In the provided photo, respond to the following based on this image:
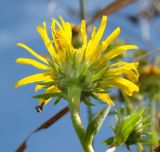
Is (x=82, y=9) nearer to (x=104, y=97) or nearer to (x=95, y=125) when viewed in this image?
(x=104, y=97)

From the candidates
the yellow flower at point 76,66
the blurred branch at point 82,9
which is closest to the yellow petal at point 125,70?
the yellow flower at point 76,66

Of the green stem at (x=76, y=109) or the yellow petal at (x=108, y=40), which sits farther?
the yellow petal at (x=108, y=40)

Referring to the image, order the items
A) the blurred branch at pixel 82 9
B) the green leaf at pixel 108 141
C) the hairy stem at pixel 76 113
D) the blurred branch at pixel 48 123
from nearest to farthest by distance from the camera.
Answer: the hairy stem at pixel 76 113 → the green leaf at pixel 108 141 → the blurred branch at pixel 48 123 → the blurred branch at pixel 82 9

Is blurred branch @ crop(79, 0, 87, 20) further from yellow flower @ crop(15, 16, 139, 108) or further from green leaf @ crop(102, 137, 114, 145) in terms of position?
green leaf @ crop(102, 137, 114, 145)

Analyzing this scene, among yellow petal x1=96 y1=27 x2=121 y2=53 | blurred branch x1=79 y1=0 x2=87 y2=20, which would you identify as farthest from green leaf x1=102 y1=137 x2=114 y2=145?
blurred branch x1=79 y1=0 x2=87 y2=20

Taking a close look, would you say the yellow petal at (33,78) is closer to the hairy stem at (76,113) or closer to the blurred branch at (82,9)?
the hairy stem at (76,113)

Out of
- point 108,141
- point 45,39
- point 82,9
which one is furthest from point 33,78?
point 82,9

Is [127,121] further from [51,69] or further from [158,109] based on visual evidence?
[158,109]
